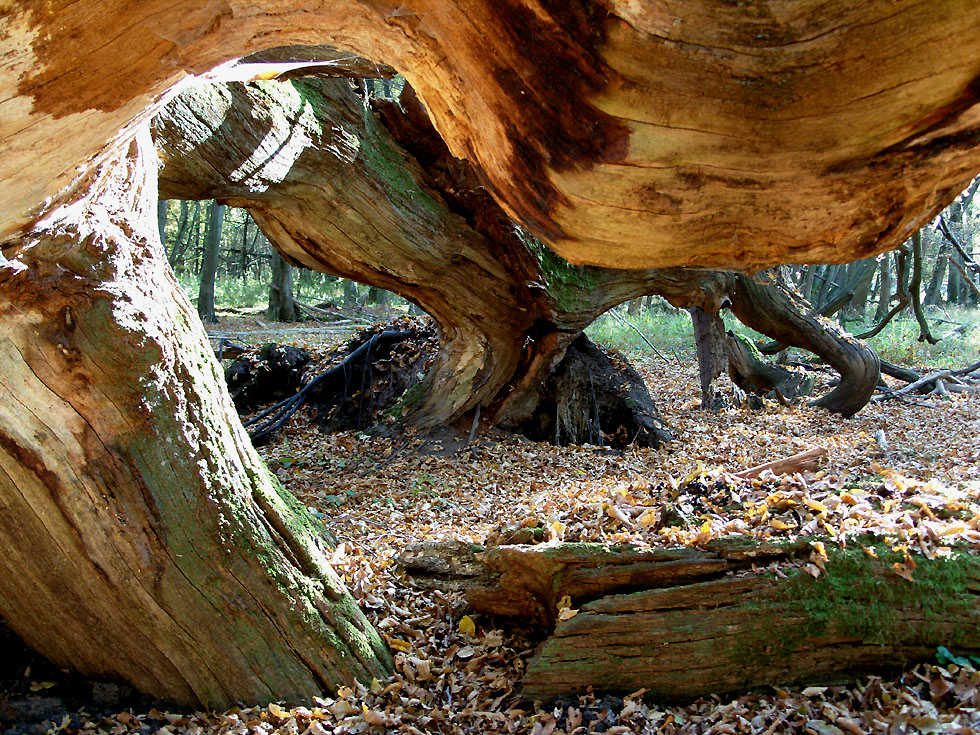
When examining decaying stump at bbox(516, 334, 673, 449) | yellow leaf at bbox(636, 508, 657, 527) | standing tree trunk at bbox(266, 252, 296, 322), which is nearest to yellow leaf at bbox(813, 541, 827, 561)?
yellow leaf at bbox(636, 508, 657, 527)

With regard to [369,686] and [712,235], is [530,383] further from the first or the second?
[712,235]

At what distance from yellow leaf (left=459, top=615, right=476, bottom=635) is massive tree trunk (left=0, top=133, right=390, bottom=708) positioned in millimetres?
595

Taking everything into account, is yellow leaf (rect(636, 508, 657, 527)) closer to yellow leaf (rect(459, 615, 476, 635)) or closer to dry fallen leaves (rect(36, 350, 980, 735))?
dry fallen leaves (rect(36, 350, 980, 735))

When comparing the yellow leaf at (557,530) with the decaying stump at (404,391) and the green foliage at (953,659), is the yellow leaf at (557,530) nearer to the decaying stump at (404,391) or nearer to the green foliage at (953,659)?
the green foliage at (953,659)

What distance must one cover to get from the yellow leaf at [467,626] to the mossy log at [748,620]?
57cm

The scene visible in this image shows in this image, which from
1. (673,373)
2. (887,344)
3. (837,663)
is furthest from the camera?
(887,344)

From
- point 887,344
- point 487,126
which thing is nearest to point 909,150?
point 487,126

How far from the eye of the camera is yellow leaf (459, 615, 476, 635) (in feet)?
12.0

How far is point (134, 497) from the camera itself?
282 cm

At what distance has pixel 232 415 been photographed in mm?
3271

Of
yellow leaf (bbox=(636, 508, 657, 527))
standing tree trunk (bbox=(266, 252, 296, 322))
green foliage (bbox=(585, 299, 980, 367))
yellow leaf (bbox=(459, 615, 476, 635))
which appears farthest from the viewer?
standing tree trunk (bbox=(266, 252, 296, 322))

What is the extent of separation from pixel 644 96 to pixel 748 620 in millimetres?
2341

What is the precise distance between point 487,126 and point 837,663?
267cm

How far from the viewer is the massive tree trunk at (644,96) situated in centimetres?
146
